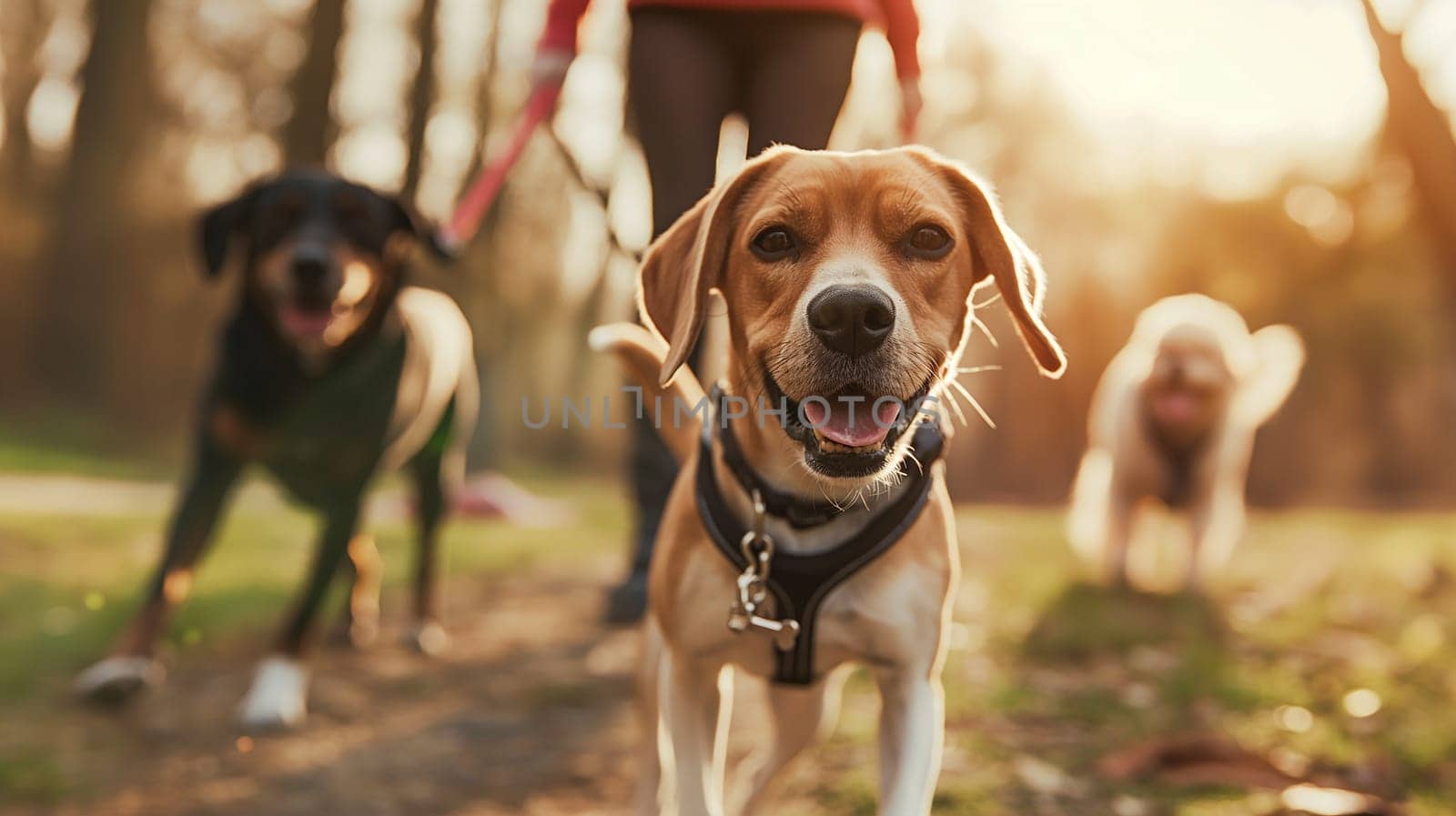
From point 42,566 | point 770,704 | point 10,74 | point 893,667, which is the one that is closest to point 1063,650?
point 770,704

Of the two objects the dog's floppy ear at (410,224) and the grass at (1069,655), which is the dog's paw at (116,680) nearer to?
the grass at (1069,655)

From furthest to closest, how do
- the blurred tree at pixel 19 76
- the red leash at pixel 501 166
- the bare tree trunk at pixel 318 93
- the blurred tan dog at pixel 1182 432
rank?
the blurred tree at pixel 19 76
the bare tree trunk at pixel 318 93
the blurred tan dog at pixel 1182 432
the red leash at pixel 501 166

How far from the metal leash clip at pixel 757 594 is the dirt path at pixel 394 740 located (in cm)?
118

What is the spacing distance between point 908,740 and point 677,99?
82.1 inches

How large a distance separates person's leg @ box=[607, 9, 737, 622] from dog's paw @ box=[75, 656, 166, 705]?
2.30 meters

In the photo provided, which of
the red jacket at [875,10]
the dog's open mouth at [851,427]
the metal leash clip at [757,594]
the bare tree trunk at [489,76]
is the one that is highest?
the bare tree trunk at [489,76]

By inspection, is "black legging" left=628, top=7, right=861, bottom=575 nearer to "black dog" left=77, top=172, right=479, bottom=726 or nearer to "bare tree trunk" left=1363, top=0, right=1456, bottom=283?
"black dog" left=77, top=172, right=479, bottom=726

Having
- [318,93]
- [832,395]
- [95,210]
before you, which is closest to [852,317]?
[832,395]

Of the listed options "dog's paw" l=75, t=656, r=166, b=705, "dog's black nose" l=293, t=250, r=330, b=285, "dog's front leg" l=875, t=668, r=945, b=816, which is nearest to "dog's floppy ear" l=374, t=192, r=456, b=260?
"dog's black nose" l=293, t=250, r=330, b=285

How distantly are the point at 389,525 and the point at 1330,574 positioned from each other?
6.52m

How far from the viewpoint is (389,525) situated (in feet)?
29.4

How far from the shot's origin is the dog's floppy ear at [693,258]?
7.75 feet

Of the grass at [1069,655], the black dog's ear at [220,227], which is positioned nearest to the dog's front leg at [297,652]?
the grass at [1069,655]

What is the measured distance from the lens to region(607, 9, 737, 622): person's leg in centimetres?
345
